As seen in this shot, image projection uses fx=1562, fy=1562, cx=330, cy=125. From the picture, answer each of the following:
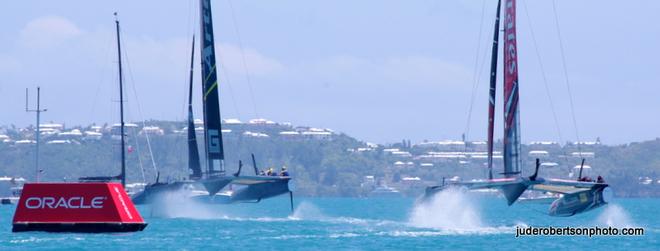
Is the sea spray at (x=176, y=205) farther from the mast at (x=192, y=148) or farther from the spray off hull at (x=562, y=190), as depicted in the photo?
the spray off hull at (x=562, y=190)

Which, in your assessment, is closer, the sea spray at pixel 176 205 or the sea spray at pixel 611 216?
the sea spray at pixel 611 216

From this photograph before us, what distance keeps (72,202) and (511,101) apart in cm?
1704

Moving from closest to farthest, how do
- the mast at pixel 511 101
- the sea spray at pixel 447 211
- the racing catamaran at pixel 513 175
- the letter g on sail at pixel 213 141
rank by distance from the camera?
the racing catamaran at pixel 513 175
the mast at pixel 511 101
the sea spray at pixel 447 211
the letter g on sail at pixel 213 141

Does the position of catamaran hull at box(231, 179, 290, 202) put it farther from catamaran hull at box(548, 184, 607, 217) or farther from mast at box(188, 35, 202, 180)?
catamaran hull at box(548, 184, 607, 217)

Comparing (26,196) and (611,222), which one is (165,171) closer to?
(611,222)

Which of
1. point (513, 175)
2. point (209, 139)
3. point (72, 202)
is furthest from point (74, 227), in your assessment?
point (209, 139)

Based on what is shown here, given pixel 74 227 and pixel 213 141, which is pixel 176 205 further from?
pixel 74 227

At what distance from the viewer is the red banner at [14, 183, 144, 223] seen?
120 feet

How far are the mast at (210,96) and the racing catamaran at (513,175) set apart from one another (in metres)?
11.0

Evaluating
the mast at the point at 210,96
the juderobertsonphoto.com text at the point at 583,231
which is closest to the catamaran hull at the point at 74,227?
the juderobertsonphoto.com text at the point at 583,231

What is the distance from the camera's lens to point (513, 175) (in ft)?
159

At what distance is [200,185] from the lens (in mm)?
60188

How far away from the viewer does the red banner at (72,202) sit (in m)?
36.6

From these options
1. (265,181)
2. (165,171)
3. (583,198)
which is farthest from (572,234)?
(165,171)
